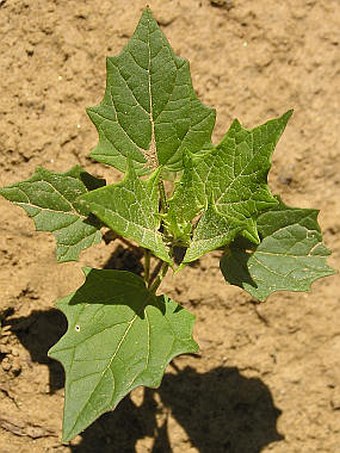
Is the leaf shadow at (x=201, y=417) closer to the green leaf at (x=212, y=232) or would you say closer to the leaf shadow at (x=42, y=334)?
the leaf shadow at (x=42, y=334)

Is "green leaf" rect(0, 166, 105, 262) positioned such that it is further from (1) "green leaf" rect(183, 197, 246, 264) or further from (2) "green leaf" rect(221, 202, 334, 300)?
(2) "green leaf" rect(221, 202, 334, 300)

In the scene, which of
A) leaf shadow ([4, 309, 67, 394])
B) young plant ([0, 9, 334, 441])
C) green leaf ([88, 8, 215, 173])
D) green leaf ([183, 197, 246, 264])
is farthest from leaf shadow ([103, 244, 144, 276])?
green leaf ([183, 197, 246, 264])

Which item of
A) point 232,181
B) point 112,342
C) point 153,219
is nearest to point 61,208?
point 153,219

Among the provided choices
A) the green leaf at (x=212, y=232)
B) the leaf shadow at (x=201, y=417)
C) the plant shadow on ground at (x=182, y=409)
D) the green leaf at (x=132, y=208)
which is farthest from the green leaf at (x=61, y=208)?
the leaf shadow at (x=201, y=417)

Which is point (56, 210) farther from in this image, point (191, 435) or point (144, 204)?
point (191, 435)

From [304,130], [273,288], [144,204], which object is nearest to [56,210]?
[144,204]

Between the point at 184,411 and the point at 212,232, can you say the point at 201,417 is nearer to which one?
the point at 184,411
